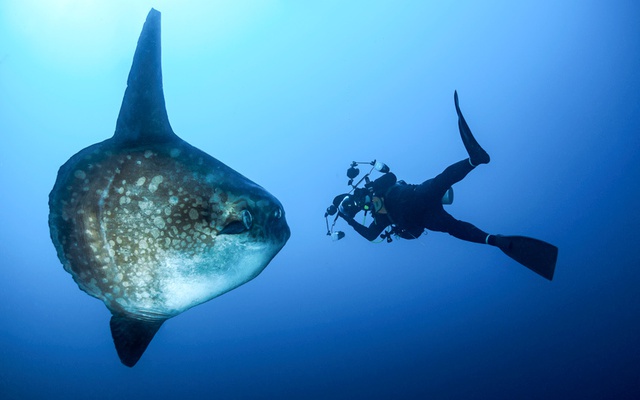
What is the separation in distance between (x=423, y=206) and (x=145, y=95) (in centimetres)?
466

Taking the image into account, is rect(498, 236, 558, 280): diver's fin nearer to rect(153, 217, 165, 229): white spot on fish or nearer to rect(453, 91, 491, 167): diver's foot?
rect(453, 91, 491, 167): diver's foot

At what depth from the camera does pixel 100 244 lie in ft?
6.69

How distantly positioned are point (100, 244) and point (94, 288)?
1.10ft

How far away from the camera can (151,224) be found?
6.72 feet

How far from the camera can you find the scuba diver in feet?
16.0

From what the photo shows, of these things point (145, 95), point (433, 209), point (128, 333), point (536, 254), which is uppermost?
point (145, 95)

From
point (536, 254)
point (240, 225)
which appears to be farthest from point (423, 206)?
point (240, 225)

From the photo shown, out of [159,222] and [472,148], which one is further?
[472,148]

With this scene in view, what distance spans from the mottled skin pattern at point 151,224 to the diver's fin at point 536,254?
425cm

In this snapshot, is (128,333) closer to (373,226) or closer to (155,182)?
(155,182)

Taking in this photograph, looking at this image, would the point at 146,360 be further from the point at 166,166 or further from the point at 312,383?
the point at 166,166

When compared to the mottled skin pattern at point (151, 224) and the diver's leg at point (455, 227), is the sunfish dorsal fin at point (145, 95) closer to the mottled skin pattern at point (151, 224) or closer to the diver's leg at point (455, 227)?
the mottled skin pattern at point (151, 224)

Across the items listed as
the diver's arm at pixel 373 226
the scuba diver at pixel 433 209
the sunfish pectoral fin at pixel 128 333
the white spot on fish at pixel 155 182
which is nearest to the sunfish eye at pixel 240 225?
the white spot on fish at pixel 155 182

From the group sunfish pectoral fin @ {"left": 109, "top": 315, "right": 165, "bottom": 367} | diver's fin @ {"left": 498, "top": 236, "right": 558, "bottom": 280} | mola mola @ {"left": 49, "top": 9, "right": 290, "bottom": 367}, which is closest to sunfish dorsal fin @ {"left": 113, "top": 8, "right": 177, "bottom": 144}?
mola mola @ {"left": 49, "top": 9, "right": 290, "bottom": 367}
